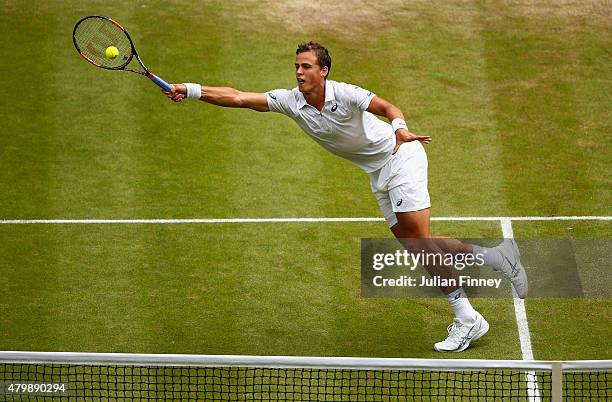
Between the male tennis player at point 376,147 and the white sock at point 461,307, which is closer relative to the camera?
the male tennis player at point 376,147

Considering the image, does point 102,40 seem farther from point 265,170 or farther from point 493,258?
point 493,258

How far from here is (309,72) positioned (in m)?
9.25

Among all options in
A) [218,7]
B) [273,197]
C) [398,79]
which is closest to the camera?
[273,197]

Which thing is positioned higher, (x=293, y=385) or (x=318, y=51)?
(x=318, y=51)

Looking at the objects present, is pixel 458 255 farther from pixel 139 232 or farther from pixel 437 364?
pixel 139 232

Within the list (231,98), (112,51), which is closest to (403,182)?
(231,98)

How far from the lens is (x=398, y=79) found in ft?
46.7

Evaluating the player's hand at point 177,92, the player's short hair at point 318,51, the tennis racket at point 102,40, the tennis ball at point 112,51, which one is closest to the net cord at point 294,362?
the player's hand at point 177,92

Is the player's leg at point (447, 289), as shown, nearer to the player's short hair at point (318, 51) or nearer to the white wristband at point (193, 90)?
the player's short hair at point (318, 51)

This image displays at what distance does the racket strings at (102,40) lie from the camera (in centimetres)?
1063

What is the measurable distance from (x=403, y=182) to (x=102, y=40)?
10.7ft

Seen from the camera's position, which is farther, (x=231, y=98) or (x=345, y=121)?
(x=231, y=98)

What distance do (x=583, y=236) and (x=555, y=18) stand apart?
4.63m

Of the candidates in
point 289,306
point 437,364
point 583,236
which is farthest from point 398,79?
point 437,364
